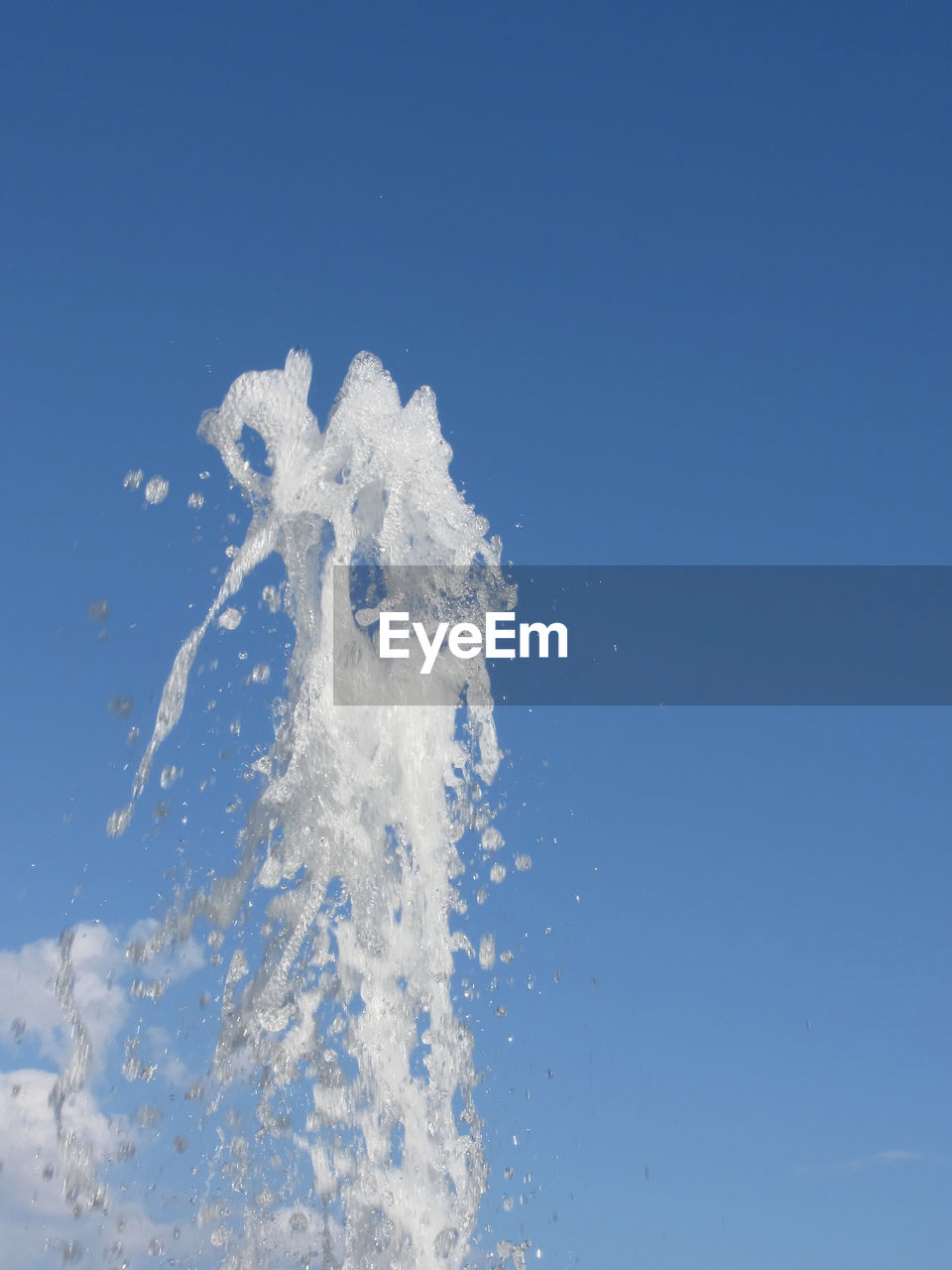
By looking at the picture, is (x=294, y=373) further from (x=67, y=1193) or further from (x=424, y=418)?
(x=67, y=1193)

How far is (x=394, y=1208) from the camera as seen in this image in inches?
681

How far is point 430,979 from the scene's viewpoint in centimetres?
1825

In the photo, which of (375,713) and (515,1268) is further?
(375,713)

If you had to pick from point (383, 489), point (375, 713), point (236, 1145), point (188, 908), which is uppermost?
point (383, 489)

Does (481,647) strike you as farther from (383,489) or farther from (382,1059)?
(382,1059)

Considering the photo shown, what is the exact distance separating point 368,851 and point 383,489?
14.6 ft

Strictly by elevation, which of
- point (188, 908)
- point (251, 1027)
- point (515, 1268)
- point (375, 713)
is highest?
point (375, 713)

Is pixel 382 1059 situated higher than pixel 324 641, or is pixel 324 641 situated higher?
pixel 324 641

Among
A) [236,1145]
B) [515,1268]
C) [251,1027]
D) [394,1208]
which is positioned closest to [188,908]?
[251,1027]

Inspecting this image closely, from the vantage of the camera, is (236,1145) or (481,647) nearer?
(236,1145)

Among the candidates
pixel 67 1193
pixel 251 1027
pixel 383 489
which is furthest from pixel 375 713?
pixel 67 1193

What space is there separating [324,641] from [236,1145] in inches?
235

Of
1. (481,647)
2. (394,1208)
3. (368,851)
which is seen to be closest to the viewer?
(394,1208)

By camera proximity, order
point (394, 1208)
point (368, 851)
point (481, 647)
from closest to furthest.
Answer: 1. point (394, 1208)
2. point (368, 851)
3. point (481, 647)
